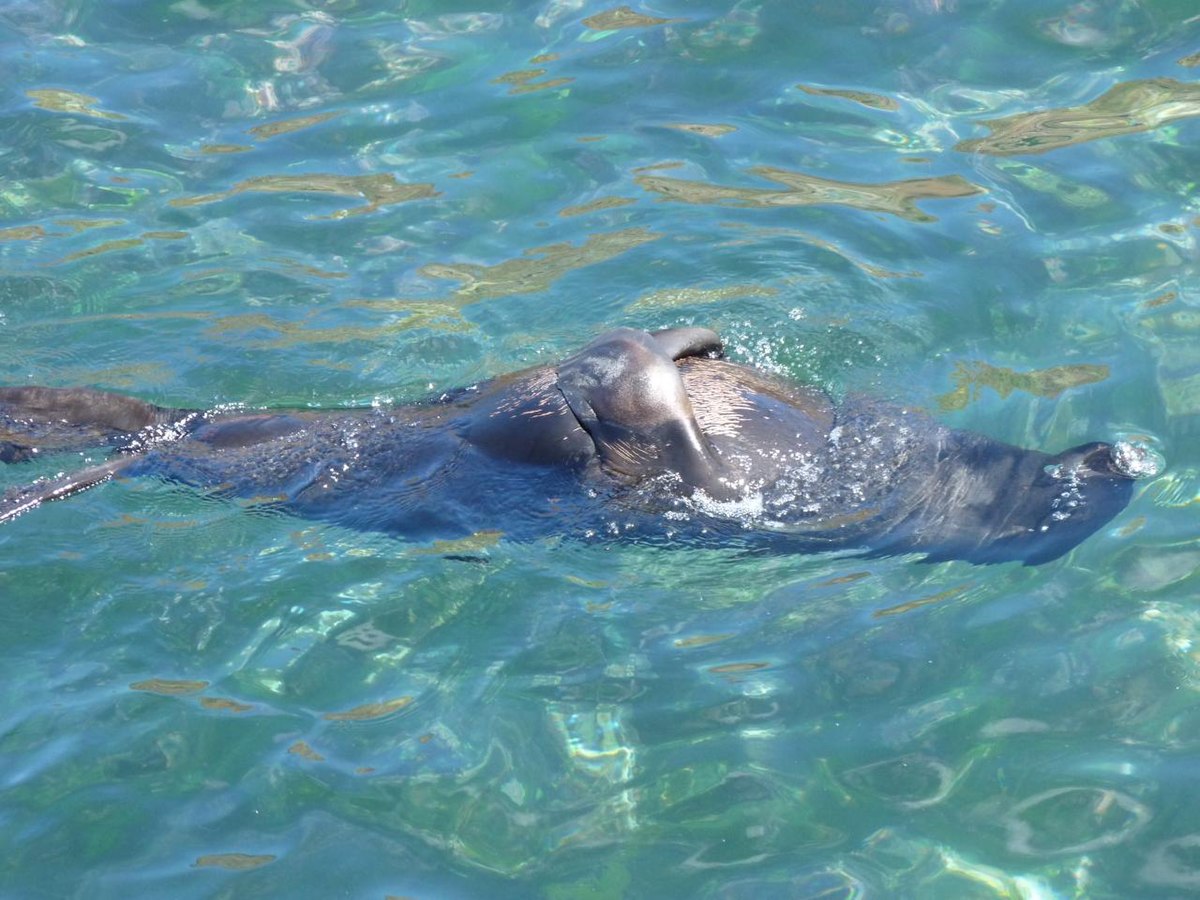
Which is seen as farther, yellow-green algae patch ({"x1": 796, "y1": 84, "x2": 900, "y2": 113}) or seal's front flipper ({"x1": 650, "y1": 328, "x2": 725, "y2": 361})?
yellow-green algae patch ({"x1": 796, "y1": 84, "x2": 900, "y2": 113})

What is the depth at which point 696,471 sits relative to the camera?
16.4 ft

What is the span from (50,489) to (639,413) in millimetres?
2508

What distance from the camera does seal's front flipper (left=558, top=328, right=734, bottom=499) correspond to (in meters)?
4.96

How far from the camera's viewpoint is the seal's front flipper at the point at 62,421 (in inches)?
243

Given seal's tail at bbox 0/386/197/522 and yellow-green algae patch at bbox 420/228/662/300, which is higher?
yellow-green algae patch at bbox 420/228/662/300

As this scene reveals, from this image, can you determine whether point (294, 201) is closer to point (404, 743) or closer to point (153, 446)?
point (153, 446)

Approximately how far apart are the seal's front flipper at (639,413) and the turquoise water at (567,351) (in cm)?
44

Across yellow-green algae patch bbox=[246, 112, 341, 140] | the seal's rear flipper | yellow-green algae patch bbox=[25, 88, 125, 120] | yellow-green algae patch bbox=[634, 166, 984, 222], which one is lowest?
the seal's rear flipper

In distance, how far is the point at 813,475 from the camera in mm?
5230

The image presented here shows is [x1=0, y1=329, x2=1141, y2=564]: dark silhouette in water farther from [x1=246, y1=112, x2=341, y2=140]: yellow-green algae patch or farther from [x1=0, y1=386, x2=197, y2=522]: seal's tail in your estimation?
[x1=246, y1=112, x2=341, y2=140]: yellow-green algae patch

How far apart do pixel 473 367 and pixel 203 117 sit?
3692mm

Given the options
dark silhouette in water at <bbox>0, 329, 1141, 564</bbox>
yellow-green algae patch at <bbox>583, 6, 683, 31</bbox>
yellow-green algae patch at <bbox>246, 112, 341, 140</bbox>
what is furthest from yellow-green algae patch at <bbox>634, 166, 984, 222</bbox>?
dark silhouette in water at <bbox>0, 329, 1141, 564</bbox>

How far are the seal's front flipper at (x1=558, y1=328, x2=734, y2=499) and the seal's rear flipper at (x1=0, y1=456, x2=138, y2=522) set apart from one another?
82.1 inches

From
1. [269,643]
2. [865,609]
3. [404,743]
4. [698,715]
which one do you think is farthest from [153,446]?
[865,609]
